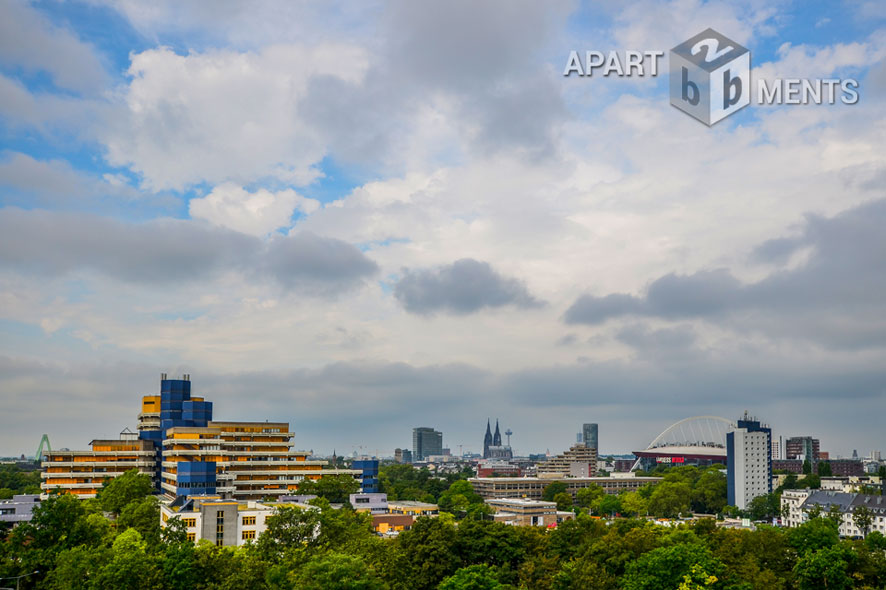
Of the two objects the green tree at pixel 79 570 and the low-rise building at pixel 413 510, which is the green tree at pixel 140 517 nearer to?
the green tree at pixel 79 570

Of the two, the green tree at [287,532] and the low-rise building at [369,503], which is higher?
the green tree at [287,532]

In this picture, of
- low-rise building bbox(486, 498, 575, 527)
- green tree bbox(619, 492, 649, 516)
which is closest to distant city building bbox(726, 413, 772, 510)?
green tree bbox(619, 492, 649, 516)

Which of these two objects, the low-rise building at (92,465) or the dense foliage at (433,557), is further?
the low-rise building at (92,465)

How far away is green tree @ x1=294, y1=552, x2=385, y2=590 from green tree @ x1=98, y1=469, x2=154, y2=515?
197 feet

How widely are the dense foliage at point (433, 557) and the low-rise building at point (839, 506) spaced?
6106 cm

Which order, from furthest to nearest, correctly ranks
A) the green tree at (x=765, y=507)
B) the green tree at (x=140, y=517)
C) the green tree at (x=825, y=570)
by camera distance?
the green tree at (x=765, y=507), the green tree at (x=140, y=517), the green tree at (x=825, y=570)

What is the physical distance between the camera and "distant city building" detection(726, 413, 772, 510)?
18350cm

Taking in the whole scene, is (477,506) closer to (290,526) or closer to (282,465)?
(282,465)

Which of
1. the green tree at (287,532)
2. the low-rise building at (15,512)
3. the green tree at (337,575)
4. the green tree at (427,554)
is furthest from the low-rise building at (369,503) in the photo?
the green tree at (337,575)

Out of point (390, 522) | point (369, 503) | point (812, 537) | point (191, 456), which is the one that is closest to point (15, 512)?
point (191, 456)

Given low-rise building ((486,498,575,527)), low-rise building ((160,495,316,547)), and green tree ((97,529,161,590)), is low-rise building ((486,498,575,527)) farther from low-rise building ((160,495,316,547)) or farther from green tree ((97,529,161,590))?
green tree ((97,529,161,590))

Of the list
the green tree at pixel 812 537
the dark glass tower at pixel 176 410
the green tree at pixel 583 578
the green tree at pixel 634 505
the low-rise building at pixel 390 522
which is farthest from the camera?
the green tree at pixel 634 505

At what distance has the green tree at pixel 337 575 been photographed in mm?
51438

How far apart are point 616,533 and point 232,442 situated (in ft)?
231
